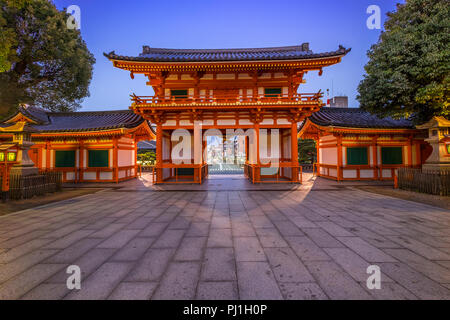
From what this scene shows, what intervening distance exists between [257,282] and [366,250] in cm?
225

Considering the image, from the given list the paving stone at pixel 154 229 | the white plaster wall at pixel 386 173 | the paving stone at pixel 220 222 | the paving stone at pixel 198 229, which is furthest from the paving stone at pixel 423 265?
the white plaster wall at pixel 386 173

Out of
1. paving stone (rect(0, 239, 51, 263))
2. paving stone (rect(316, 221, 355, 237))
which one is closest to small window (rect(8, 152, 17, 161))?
paving stone (rect(0, 239, 51, 263))

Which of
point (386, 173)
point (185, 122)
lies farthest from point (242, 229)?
point (386, 173)

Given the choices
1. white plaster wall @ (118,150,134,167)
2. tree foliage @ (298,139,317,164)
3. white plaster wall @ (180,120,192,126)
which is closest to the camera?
white plaster wall @ (180,120,192,126)

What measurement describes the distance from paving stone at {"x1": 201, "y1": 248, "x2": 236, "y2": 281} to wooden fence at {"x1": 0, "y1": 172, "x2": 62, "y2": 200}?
29.4 feet

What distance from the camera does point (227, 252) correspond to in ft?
9.96

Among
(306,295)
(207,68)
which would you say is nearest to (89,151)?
(207,68)

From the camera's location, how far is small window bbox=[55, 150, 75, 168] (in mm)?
12758

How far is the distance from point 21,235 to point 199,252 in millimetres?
4079

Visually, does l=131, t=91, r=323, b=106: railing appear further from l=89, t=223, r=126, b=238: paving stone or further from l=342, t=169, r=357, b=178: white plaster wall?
l=89, t=223, r=126, b=238: paving stone

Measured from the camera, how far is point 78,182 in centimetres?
1257

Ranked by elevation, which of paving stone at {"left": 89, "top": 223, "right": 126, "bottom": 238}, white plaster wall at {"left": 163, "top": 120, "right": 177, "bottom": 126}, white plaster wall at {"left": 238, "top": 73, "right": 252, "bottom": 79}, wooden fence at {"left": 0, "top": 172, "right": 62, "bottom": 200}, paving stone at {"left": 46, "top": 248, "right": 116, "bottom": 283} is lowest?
paving stone at {"left": 46, "top": 248, "right": 116, "bottom": 283}

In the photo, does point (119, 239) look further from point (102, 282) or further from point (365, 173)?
point (365, 173)
